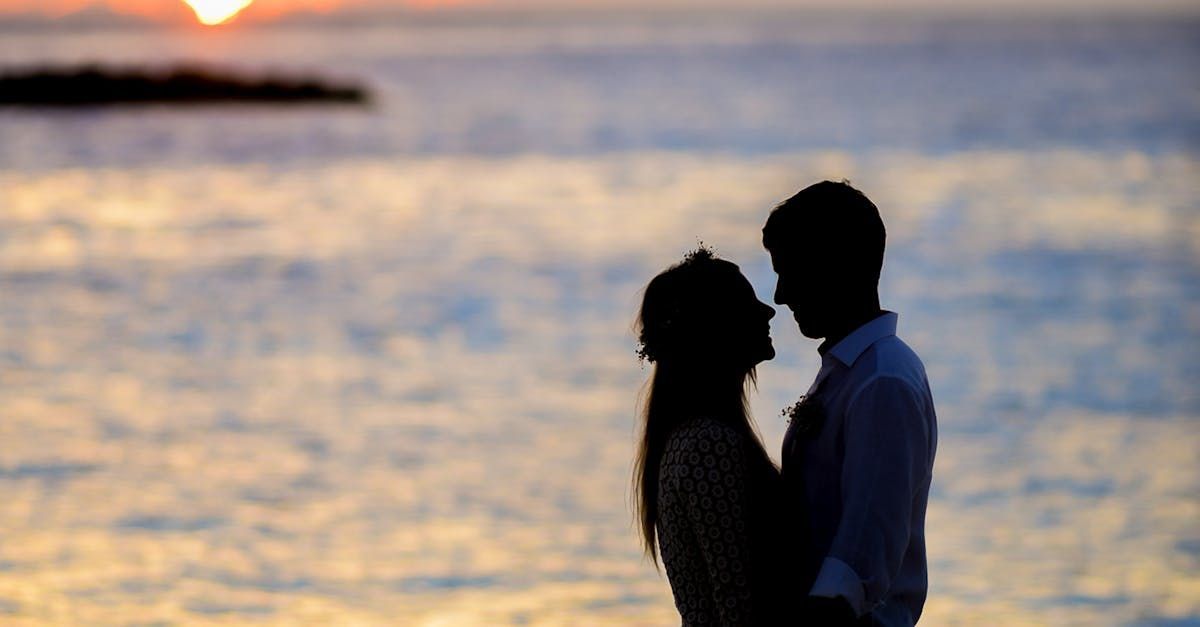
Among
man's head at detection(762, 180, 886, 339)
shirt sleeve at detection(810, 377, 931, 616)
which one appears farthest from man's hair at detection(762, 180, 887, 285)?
shirt sleeve at detection(810, 377, 931, 616)

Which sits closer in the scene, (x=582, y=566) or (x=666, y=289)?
(x=666, y=289)

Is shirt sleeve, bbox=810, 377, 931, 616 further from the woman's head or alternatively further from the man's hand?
the woman's head

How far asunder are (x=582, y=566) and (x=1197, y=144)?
46.0 m

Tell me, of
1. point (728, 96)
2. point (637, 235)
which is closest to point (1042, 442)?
point (637, 235)

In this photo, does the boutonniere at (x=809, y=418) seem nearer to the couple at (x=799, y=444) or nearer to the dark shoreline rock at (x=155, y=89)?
the couple at (x=799, y=444)

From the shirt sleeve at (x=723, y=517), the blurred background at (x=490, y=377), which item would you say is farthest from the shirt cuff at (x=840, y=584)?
the blurred background at (x=490, y=377)

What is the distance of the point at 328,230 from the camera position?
34.3 m

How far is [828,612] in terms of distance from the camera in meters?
3.59

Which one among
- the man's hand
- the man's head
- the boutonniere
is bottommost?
the man's hand

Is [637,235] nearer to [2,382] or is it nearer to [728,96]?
[2,382]

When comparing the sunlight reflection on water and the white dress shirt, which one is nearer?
the white dress shirt

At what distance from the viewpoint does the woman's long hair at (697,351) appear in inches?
153

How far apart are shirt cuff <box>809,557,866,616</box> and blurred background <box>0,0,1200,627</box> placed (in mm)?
6033

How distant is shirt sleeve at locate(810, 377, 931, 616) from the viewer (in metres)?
3.58
